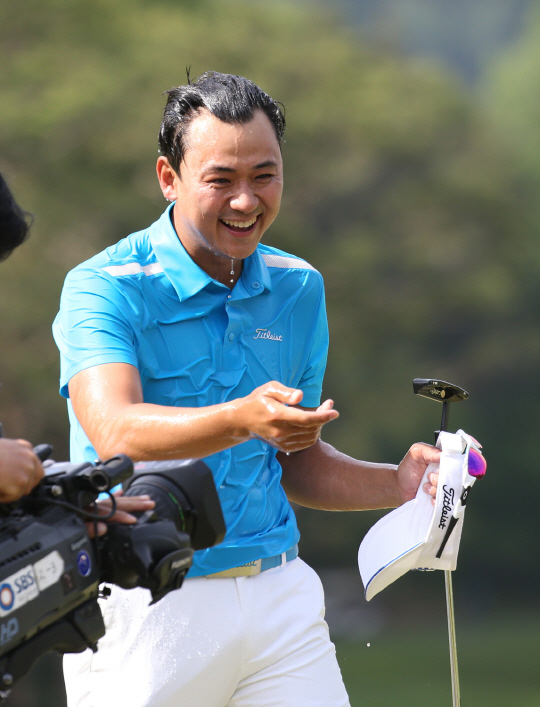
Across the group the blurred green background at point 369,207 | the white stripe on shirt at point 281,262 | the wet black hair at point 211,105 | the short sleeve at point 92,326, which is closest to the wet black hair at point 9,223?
the short sleeve at point 92,326

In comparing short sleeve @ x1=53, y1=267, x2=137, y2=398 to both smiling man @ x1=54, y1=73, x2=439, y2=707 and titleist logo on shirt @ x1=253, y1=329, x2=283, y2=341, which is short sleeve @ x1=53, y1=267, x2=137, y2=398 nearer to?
smiling man @ x1=54, y1=73, x2=439, y2=707

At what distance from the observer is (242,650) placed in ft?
6.20

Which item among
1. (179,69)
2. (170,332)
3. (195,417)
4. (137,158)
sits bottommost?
(195,417)

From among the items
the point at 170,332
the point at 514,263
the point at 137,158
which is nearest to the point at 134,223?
the point at 137,158

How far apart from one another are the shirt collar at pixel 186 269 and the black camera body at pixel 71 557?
55 centimetres

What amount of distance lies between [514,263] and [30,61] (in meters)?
2.91

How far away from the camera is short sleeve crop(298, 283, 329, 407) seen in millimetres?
2185

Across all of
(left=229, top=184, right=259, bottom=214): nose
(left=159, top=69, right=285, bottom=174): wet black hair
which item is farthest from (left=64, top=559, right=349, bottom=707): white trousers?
(left=159, top=69, right=285, bottom=174): wet black hair

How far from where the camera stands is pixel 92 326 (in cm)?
183

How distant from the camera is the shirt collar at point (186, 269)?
1.97 metres

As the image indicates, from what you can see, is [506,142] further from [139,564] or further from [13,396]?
[139,564]

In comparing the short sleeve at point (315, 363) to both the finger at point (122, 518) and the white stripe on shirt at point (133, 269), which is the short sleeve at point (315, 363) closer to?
the white stripe on shirt at point (133, 269)

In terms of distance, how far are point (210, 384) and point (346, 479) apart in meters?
0.45

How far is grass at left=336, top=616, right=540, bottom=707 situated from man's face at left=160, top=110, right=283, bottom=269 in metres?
3.22
